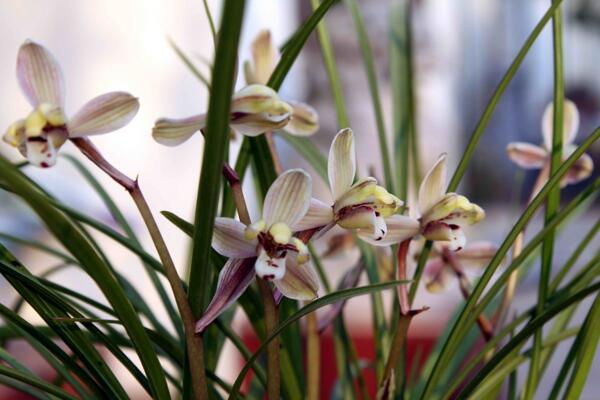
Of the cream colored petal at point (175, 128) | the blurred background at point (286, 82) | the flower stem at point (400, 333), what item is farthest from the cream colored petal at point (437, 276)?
the blurred background at point (286, 82)

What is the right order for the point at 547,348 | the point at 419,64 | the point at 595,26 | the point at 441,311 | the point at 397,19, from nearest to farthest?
the point at 547,348 < the point at 397,19 < the point at 441,311 < the point at 419,64 < the point at 595,26

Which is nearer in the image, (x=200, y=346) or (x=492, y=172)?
(x=200, y=346)

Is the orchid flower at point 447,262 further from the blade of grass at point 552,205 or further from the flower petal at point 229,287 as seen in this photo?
the flower petal at point 229,287

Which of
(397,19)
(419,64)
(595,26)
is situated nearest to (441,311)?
(419,64)

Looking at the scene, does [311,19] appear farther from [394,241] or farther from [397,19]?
[397,19]

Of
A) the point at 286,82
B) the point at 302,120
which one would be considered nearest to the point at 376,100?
the point at 302,120

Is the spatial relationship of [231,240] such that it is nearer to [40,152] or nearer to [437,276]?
[40,152]

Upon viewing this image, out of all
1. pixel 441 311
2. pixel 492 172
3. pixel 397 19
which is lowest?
pixel 397 19
